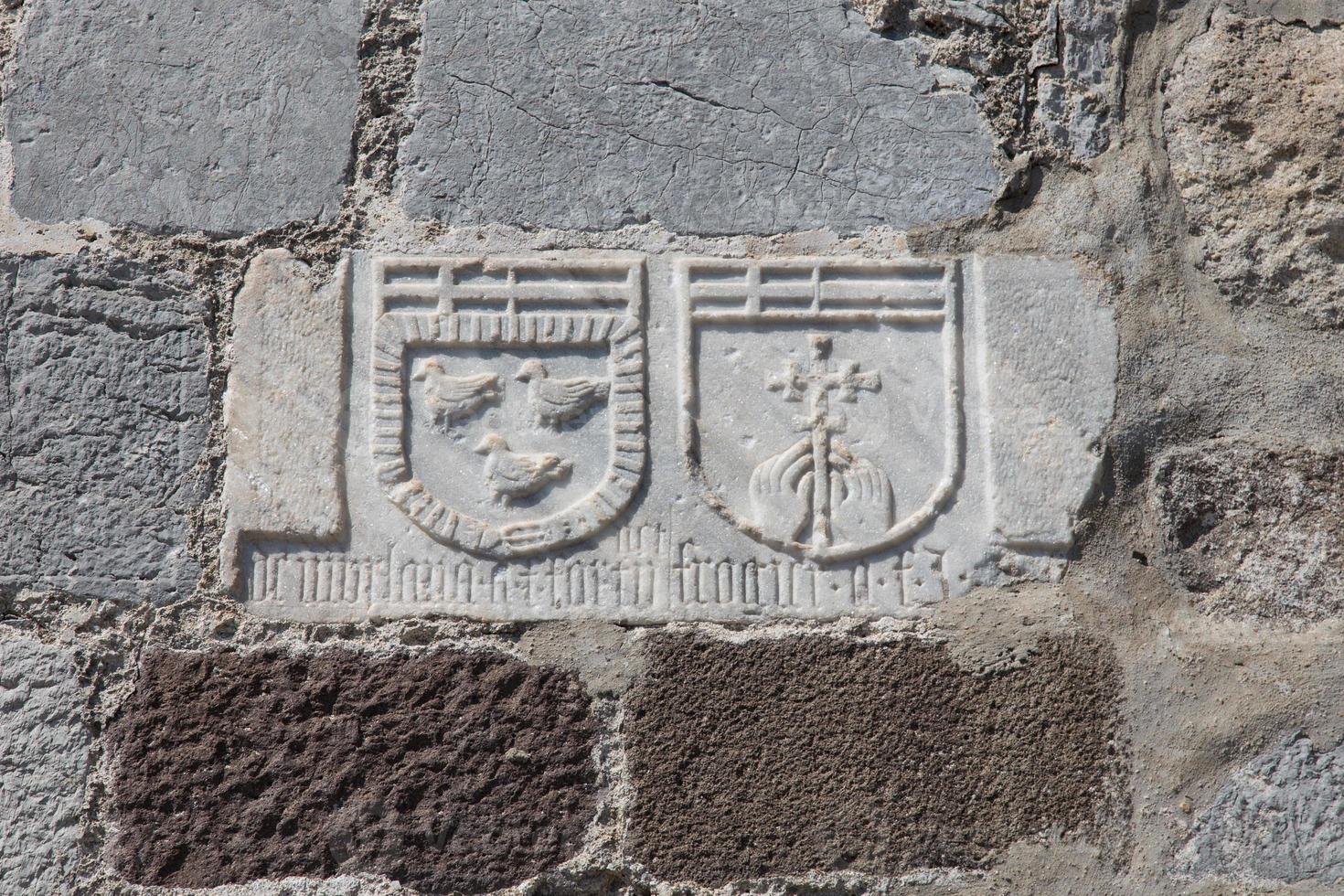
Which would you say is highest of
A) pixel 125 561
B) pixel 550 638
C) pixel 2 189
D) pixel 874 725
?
pixel 2 189

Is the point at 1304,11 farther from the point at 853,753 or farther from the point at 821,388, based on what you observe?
the point at 853,753

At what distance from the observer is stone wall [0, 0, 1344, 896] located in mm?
1468

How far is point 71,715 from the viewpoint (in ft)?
4.84

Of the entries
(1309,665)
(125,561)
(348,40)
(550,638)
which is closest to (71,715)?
(125,561)

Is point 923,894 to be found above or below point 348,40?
below

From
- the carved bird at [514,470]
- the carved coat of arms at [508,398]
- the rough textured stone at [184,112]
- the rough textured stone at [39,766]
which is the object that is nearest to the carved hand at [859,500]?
the carved coat of arms at [508,398]

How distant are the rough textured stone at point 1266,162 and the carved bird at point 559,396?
0.91m

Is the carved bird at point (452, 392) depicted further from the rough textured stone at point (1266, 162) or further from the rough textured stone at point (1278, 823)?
the rough textured stone at point (1278, 823)

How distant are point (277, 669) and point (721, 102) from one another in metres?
1.04

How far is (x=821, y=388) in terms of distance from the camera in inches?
61.1

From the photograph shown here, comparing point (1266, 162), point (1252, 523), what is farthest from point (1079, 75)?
point (1252, 523)

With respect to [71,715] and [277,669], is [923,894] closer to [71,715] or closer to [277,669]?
[277,669]

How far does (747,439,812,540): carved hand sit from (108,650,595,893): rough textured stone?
0.36m

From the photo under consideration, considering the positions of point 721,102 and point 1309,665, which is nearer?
point 1309,665
